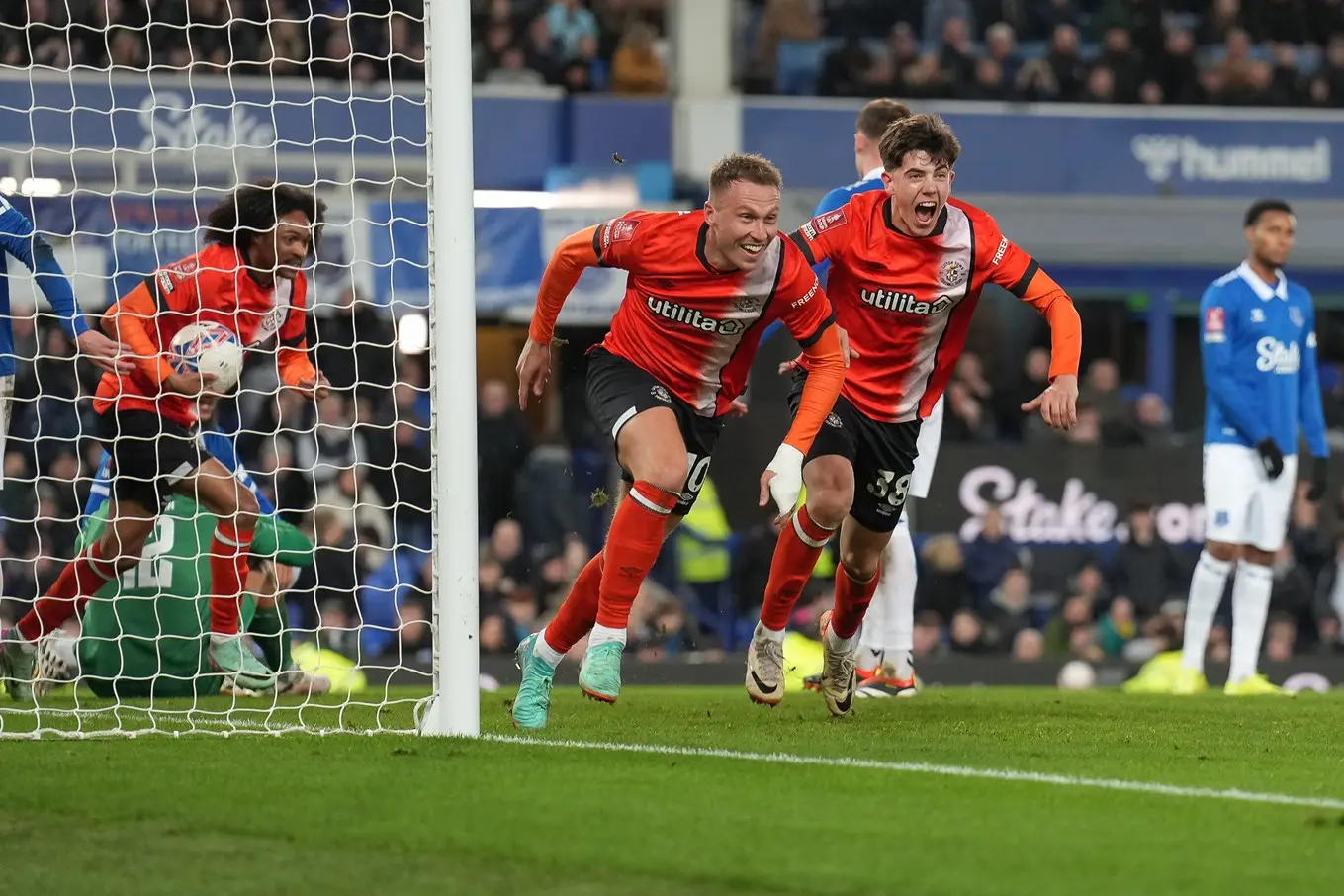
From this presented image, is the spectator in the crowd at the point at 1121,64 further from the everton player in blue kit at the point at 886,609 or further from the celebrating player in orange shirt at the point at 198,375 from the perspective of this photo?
Result: the celebrating player in orange shirt at the point at 198,375

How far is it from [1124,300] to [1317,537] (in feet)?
11.9

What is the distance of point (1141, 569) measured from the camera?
49.8 feet

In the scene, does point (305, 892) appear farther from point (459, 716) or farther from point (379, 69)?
point (379, 69)

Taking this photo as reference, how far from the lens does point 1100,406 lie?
16609 millimetres

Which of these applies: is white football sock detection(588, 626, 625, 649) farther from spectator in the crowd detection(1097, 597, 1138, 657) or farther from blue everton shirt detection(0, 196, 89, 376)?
spectator in the crowd detection(1097, 597, 1138, 657)

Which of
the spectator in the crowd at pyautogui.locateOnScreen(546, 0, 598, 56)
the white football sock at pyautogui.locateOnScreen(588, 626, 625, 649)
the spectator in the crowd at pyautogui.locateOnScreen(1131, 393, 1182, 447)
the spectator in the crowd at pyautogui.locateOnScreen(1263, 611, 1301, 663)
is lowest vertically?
the spectator in the crowd at pyautogui.locateOnScreen(1263, 611, 1301, 663)

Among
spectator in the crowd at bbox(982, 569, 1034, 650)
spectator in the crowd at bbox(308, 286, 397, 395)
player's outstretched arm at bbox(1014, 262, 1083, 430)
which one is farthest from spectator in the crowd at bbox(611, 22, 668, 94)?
player's outstretched arm at bbox(1014, 262, 1083, 430)

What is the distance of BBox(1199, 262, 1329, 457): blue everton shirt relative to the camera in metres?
10.3

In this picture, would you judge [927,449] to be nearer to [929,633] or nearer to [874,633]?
[874,633]

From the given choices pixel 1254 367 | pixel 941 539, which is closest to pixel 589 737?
pixel 1254 367

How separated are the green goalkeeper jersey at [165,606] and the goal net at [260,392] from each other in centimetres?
1

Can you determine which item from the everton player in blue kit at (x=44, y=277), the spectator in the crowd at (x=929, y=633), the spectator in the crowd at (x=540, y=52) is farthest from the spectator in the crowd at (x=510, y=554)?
the everton player in blue kit at (x=44, y=277)

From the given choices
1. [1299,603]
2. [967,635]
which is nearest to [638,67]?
[967,635]

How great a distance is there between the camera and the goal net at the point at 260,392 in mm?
6457
